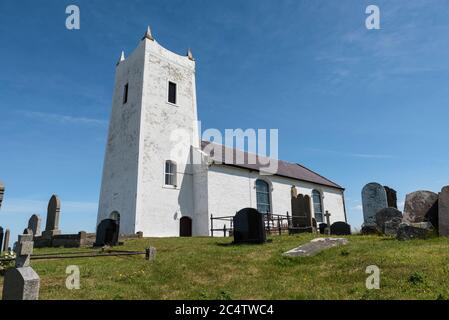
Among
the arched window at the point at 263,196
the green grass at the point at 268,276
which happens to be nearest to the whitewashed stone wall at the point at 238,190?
the arched window at the point at 263,196

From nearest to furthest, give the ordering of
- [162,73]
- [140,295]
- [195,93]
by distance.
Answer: [140,295], [162,73], [195,93]

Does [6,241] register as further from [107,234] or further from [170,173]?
[170,173]

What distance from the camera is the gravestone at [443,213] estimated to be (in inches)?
462

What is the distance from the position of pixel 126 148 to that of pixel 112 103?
5.81 meters

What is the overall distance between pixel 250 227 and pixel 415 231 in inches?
250

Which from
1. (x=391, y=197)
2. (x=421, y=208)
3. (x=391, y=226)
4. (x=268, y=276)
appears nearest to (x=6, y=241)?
(x=268, y=276)

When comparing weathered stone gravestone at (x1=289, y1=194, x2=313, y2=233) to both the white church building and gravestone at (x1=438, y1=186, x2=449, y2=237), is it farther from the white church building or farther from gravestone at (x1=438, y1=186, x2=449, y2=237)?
gravestone at (x1=438, y1=186, x2=449, y2=237)

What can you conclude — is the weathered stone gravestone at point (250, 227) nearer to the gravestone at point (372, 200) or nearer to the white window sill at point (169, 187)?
the gravestone at point (372, 200)

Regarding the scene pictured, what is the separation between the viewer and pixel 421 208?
1338 centimetres

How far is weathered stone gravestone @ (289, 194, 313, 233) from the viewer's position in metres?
20.6

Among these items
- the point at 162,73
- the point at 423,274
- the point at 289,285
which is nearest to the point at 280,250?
the point at 289,285

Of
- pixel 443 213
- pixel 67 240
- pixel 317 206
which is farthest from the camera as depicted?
pixel 317 206
